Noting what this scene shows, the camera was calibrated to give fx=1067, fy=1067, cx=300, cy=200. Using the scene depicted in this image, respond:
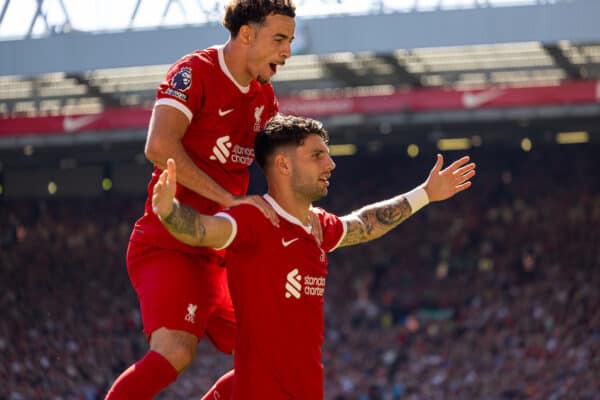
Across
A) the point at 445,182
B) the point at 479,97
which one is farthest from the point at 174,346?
the point at 479,97

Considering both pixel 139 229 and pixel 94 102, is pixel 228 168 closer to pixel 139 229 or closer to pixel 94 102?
pixel 139 229

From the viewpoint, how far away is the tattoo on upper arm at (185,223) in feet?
15.0

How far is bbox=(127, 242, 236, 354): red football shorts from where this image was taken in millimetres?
4984

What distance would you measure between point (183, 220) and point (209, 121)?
750 millimetres

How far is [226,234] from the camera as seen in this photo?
4.90m

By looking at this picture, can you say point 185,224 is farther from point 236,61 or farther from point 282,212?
point 236,61

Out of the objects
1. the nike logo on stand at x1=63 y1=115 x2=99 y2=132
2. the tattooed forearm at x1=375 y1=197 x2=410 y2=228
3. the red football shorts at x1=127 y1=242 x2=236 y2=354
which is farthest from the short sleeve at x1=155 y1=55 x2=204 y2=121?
the nike logo on stand at x1=63 y1=115 x2=99 y2=132

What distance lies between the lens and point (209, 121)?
5.21 meters

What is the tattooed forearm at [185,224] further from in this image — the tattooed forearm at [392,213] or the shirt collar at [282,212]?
the tattooed forearm at [392,213]

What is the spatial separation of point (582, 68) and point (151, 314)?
57.5 ft

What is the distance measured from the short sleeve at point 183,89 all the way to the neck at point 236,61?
181mm

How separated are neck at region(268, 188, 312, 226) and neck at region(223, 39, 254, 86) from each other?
1.90ft

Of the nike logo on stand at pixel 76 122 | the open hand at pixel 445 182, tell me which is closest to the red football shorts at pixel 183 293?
the open hand at pixel 445 182

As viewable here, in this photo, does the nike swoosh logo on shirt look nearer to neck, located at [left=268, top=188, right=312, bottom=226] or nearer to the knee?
neck, located at [left=268, top=188, right=312, bottom=226]
